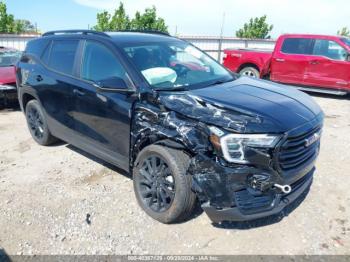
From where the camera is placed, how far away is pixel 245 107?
2973 mm

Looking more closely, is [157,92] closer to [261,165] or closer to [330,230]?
[261,165]

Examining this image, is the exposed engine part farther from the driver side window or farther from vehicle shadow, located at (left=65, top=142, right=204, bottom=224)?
the driver side window

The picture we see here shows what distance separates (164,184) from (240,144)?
3.01ft

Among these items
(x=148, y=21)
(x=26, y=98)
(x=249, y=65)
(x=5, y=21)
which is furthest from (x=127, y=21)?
(x=26, y=98)

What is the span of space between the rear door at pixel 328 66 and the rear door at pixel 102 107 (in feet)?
23.3

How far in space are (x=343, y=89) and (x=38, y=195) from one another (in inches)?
315

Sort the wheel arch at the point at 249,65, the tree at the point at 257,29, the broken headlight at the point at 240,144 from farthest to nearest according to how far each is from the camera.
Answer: the tree at the point at 257,29 < the wheel arch at the point at 249,65 < the broken headlight at the point at 240,144

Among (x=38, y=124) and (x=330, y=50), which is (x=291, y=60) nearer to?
(x=330, y=50)

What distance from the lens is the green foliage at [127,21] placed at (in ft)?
62.8

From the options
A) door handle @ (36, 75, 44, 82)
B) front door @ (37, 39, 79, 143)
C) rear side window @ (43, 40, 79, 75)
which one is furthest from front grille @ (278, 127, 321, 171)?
door handle @ (36, 75, 44, 82)

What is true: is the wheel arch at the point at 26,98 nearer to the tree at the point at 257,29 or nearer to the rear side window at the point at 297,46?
the rear side window at the point at 297,46

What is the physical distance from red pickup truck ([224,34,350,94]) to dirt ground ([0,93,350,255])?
194 inches

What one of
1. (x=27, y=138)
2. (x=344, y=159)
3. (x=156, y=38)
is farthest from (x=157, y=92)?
(x=27, y=138)

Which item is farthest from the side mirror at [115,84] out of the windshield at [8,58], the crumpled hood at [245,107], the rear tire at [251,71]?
the rear tire at [251,71]
